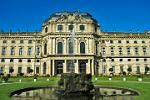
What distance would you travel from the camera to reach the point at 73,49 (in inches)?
2921

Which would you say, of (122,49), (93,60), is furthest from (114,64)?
(93,60)

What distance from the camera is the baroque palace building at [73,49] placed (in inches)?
2876

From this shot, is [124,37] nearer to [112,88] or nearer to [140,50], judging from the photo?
[140,50]

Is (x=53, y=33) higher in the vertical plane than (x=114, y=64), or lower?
higher

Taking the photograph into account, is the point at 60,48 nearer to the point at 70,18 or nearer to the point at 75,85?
the point at 70,18

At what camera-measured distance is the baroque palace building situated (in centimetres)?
7306

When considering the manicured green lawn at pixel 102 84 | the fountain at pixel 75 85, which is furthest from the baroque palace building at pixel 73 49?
the fountain at pixel 75 85

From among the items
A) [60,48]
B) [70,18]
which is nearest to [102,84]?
[60,48]

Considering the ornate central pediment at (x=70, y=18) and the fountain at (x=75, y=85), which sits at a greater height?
the ornate central pediment at (x=70, y=18)

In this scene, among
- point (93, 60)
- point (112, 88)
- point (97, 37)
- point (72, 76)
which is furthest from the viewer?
point (97, 37)

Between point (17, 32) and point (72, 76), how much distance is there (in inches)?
2101

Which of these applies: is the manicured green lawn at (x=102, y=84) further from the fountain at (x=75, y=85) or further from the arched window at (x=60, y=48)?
the arched window at (x=60, y=48)

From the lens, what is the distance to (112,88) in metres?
41.3

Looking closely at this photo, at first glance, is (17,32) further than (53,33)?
Yes
